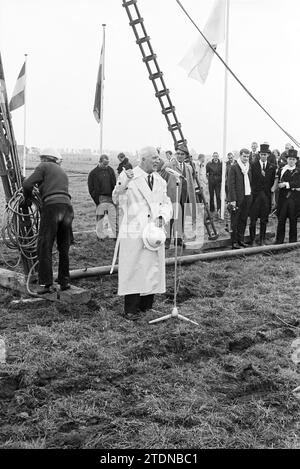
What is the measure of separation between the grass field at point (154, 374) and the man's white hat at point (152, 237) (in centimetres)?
81

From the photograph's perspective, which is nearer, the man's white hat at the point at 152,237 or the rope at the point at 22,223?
the man's white hat at the point at 152,237

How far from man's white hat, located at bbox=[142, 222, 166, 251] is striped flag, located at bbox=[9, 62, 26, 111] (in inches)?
501

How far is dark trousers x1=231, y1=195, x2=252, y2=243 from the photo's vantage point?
11859 mm

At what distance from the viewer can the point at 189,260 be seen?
9703mm

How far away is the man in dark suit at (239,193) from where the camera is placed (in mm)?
11672

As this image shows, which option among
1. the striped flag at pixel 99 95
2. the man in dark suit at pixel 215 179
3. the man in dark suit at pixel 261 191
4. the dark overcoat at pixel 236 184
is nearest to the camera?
the dark overcoat at pixel 236 184

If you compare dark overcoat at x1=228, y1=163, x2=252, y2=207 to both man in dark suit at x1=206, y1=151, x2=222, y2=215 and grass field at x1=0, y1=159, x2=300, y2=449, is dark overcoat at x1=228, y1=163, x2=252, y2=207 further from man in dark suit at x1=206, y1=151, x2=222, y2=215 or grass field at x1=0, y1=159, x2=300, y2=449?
man in dark suit at x1=206, y1=151, x2=222, y2=215

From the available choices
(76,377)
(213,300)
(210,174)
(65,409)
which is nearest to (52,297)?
(213,300)

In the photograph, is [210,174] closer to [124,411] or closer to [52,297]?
A: [52,297]

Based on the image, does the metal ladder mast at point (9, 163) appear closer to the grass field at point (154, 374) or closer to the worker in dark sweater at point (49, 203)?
the worker in dark sweater at point (49, 203)

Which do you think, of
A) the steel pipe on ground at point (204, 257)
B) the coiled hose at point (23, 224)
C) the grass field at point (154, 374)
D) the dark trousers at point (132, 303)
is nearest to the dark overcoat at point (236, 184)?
the steel pipe on ground at point (204, 257)

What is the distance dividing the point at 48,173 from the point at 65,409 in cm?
368

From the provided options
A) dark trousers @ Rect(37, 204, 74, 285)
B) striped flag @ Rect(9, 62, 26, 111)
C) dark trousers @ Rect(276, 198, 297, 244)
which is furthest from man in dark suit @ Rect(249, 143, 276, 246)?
striped flag @ Rect(9, 62, 26, 111)

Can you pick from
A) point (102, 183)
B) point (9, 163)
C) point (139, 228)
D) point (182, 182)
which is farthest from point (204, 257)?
point (9, 163)
